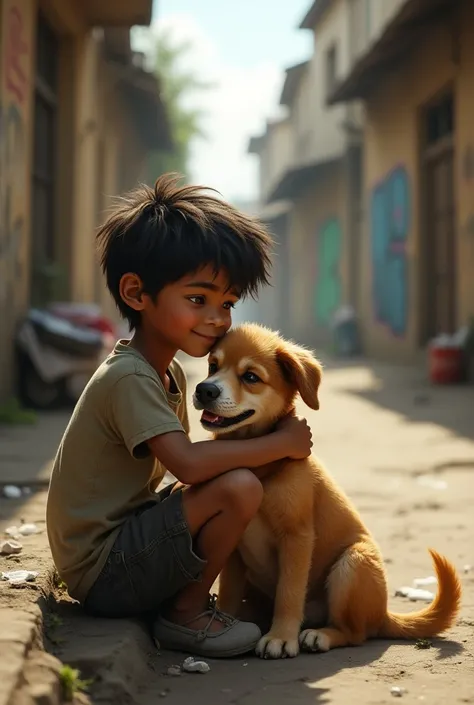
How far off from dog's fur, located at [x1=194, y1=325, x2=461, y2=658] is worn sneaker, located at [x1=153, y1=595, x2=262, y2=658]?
5 centimetres

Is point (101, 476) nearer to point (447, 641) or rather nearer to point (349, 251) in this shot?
point (447, 641)

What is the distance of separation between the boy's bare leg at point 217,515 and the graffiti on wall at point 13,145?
17.6 feet

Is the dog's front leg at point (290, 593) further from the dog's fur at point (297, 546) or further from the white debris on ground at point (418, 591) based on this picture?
the white debris on ground at point (418, 591)

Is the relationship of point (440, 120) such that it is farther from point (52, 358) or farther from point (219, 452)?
point (219, 452)

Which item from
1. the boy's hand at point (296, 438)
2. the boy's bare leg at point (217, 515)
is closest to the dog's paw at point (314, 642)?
the boy's bare leg at point (217, 515)

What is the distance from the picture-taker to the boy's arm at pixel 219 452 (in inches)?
106

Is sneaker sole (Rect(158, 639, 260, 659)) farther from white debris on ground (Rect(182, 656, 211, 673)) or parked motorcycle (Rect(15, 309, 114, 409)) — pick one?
parked motorcycle (Rect(15, 309, 114, 409))

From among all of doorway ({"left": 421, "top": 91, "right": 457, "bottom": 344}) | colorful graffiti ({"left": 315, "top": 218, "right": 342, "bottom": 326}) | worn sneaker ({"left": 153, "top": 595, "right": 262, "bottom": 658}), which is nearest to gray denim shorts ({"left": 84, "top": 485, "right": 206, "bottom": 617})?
worn sneaker ({"left": 153, "top": 595, "right": 262, "bottom": 658})

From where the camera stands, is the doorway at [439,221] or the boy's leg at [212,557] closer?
the boy's leg at [212,557]

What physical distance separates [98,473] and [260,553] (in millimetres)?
570

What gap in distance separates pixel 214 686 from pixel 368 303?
14432 mm

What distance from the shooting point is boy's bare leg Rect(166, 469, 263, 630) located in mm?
2727

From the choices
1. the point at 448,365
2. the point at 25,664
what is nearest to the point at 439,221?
the point at 448,365

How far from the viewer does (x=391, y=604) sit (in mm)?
3422
